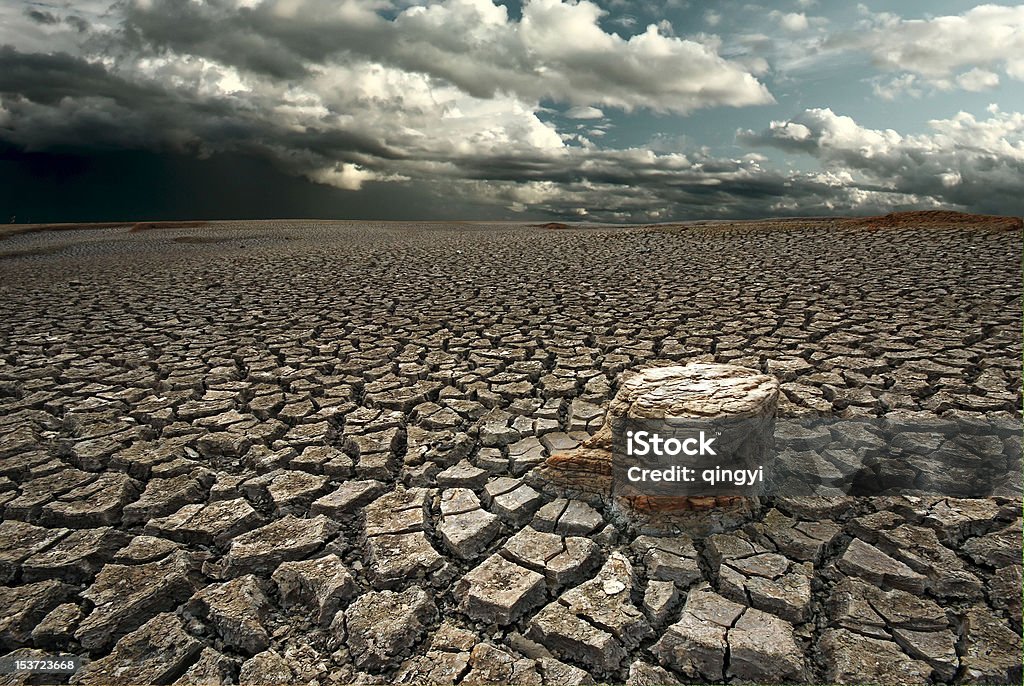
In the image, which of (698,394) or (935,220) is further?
(935,220)

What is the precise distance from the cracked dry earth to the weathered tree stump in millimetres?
104

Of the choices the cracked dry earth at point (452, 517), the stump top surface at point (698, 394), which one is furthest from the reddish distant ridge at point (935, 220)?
the stump top surface at point (698, 394)

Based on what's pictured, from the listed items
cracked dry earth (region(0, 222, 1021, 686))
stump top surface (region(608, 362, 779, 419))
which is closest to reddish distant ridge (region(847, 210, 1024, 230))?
cracked dry earth (region(0, 222, 1021, 686))

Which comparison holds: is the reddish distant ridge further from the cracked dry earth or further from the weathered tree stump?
the weathered tree stump

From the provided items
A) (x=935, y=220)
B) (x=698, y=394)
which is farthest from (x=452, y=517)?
(x=935, y=220)

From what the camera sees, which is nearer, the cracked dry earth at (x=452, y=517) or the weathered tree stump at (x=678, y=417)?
the cracked dry earth at (x=452, y=517)

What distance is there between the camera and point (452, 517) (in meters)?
2.26

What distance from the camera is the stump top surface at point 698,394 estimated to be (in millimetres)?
2229

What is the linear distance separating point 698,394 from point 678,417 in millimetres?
204

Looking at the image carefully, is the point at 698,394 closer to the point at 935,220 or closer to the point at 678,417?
the point at 678,417

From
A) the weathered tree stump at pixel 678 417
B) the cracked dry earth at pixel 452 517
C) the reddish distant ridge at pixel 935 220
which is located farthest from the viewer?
the reddish distant ridge at pixel 935 220

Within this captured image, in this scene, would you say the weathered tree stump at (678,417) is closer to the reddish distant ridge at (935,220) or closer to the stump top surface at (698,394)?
the stump top surface at (698,394)

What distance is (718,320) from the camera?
200 inches

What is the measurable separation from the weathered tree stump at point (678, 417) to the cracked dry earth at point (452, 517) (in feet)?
0.34
